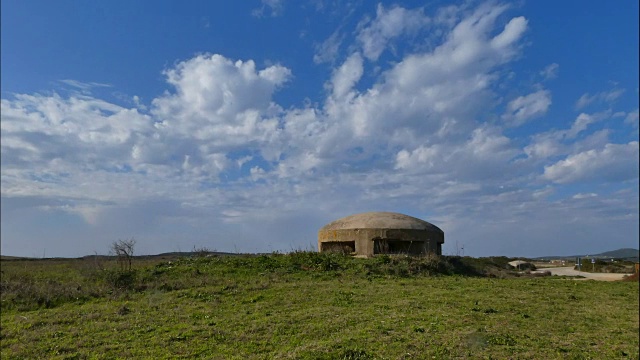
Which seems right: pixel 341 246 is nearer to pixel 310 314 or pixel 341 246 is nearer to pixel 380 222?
pixel 380 222

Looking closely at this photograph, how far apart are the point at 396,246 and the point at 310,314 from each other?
442 inches

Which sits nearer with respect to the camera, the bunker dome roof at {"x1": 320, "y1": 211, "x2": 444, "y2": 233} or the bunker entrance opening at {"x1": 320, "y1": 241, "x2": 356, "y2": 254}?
the bunker dome roof at {"x1": 320, "y1": 211, "x2": 444, "y2": 233}

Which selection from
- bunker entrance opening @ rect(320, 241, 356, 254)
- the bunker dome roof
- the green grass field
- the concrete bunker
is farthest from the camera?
bunker entrance opening @ rect(320, 241, 356, 254)

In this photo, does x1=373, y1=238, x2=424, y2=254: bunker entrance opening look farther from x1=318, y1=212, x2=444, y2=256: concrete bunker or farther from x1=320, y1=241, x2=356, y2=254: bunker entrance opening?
x1=320, y1=241, x2=356, y2=254: bunker entrance opening

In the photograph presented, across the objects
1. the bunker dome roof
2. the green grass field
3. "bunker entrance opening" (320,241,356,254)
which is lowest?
the green grass field

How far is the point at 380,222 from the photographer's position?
1930 centimetres

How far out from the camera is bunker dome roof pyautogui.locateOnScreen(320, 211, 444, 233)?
19.2 meters

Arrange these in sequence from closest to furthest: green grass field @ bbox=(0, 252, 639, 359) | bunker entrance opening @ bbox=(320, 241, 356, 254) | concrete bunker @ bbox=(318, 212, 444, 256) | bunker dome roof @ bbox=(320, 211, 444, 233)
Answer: green grass field @ bbox=(0, 252, 639, 359), concrete bunker @ bbox=(318, 212, 444, 256), bunker dome roof @ bbox=(320, 211, 444, 233), bunker entrance opening @ bbox=(320, 241, 356, 254)

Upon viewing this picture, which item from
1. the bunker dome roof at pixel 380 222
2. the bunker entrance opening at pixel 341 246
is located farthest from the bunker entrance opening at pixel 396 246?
the bunker entrance opening at pixel 341 246

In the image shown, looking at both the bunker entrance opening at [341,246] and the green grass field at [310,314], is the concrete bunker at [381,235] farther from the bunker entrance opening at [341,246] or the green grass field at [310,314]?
the green grass field at [310,314]

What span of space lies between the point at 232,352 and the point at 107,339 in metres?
2.88

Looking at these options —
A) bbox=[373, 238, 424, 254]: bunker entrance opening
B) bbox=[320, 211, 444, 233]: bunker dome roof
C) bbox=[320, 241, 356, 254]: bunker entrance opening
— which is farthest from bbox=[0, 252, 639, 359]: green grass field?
bbox=[320, 241, 356, 254]: bunker entrance opening

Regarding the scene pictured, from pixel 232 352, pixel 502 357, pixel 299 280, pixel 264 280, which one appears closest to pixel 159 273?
pixel 264 280

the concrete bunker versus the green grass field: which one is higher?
the concrete bunker
